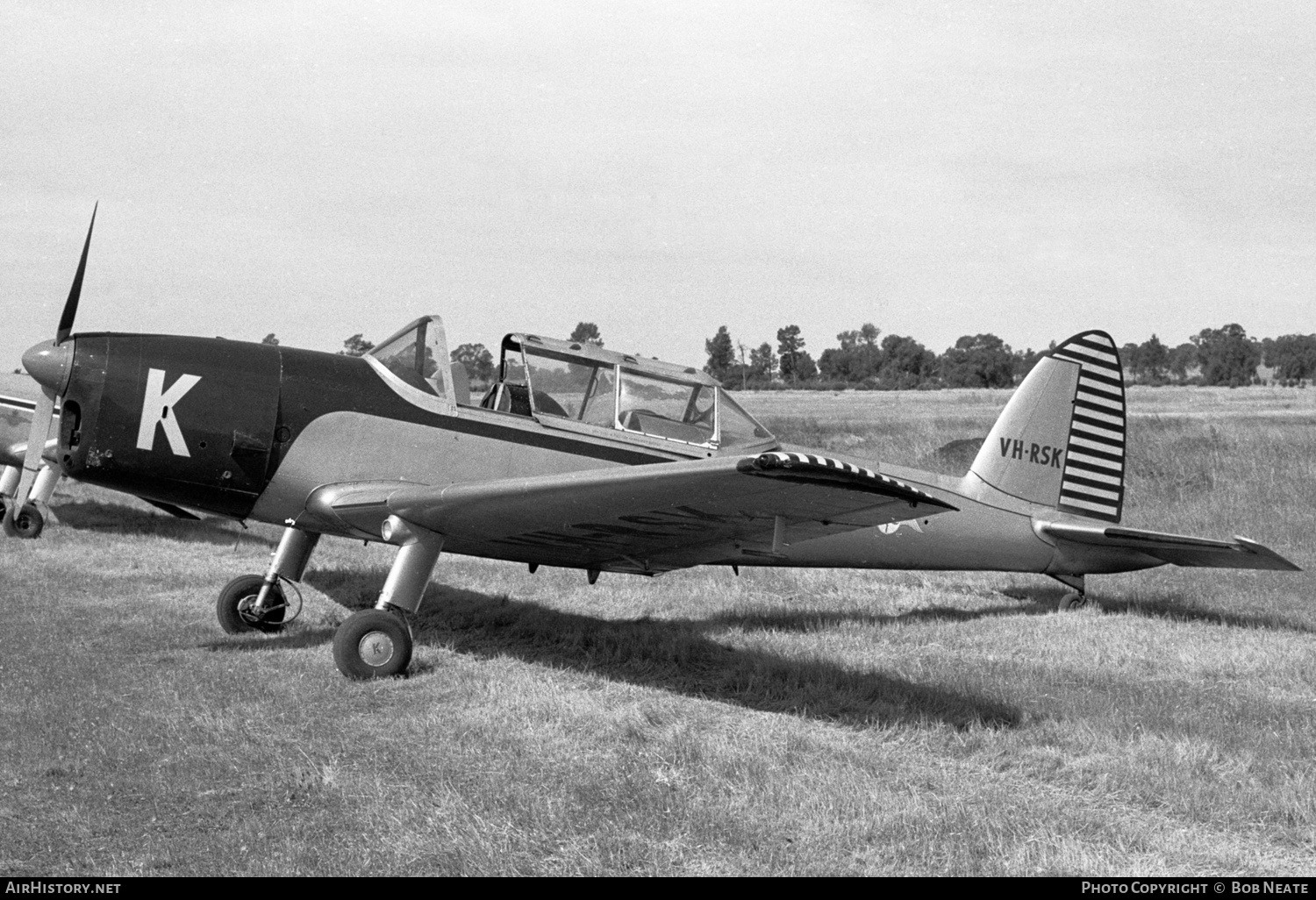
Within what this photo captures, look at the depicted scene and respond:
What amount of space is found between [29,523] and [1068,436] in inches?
403

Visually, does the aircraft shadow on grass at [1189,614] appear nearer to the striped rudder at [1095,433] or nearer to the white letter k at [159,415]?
the striped rudder at [1095,433]

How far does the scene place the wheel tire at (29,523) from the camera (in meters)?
11.8

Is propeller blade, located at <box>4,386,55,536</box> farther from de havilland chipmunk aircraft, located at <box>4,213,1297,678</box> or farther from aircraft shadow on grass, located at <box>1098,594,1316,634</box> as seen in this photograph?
aircraft shadow on grass, located at <box>1098,594,1316,634</box>

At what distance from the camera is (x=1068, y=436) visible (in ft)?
29.0

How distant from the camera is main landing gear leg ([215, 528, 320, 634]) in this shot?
7184 millimetres

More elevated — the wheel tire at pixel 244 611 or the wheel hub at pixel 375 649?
the wheel hub at pixel 375 649

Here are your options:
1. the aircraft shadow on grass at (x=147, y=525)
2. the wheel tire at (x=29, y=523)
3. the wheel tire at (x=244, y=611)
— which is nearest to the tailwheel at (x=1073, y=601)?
the wheel tire at (x=244, y=611)

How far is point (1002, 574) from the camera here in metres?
10.2

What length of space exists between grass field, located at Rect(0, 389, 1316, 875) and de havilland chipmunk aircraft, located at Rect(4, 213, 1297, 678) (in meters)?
0.60

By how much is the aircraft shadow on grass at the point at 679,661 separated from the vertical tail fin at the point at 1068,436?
1636 mm

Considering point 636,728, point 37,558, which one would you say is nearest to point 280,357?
point 636,728

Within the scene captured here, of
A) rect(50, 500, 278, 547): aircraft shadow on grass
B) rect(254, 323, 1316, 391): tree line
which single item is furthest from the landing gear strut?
rect(254, 323, 1316, 391): tree line

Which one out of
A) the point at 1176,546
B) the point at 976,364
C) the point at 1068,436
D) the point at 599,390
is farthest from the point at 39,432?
the point at 976,364

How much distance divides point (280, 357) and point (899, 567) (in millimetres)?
4407
